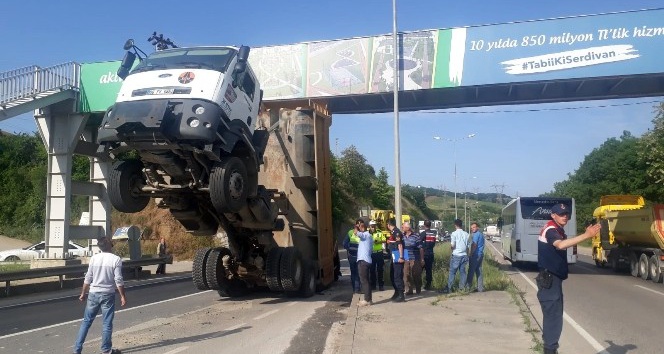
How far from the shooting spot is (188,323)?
418 inches

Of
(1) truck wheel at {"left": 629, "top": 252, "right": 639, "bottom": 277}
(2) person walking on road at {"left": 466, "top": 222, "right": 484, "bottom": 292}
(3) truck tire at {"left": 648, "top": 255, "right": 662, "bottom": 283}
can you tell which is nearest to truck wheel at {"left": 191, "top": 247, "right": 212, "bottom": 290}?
(2) person walking on road at {"left": 466, "top": 222, "right": 484, "bottom": 292}

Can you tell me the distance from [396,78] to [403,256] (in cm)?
827

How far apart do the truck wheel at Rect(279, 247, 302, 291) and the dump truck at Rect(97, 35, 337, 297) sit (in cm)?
2

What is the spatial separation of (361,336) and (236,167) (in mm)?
3687

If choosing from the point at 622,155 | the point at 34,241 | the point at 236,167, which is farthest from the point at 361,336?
the point at 622,155

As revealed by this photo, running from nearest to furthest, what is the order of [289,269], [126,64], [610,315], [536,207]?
[126,64] → [610,315] → [289,269] → [536,207]

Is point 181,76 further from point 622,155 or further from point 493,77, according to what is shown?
point 622,155

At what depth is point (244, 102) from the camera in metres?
11.2

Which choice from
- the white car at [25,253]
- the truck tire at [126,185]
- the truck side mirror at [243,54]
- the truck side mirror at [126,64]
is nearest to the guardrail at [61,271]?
the truck tire at [126,185]

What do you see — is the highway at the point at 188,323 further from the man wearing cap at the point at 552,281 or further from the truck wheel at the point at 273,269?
the man wearing cap at the point at 552,281

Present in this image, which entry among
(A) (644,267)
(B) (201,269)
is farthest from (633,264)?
(B) (201,269)

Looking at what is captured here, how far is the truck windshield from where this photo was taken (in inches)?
404

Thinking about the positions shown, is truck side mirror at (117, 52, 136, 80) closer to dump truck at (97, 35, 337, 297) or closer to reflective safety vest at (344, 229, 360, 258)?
dump truck at (97, 35, 337, 297)

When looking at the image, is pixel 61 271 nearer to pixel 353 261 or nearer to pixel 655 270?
pixel 353 261
